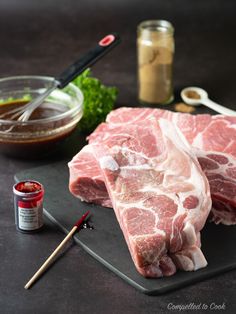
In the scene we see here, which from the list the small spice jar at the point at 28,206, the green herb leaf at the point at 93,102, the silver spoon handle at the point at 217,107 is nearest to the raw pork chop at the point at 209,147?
the small spice jar at the point at 28,206

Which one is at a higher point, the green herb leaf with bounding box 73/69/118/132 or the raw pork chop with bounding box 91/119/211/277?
the raw pork chop with bounding box 91/119/211/277

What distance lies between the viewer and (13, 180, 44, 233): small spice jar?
4.11 m

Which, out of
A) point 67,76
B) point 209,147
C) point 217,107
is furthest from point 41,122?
point 217,107

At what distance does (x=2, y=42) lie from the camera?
6.87 meters

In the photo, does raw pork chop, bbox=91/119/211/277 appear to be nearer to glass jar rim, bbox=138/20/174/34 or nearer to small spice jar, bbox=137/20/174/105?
small spice jar, bbox=137/20/174/105

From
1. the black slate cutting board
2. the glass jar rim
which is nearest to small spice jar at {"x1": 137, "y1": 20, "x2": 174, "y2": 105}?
the glass jar rim

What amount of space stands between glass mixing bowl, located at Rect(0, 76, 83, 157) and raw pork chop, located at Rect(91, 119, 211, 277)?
0.50 meters

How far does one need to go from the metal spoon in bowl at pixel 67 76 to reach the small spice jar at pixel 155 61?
0.94ft

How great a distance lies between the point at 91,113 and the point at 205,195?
1.56 m

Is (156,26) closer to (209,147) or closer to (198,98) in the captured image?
(198,98)

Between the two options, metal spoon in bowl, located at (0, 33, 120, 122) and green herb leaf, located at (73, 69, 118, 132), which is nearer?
metal spoon in bowl, located at (0, 33, 120, 122)

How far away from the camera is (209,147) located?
450cm

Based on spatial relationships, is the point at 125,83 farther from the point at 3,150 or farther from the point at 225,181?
the point at 225,181

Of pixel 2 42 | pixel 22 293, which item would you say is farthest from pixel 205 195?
pixel 2 42
